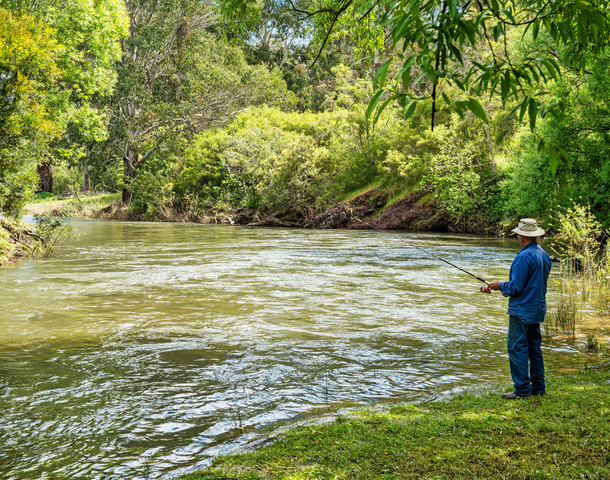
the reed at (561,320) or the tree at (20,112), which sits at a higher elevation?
the tree at (20,112)

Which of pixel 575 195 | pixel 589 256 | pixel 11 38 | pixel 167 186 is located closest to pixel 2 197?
pixel 11 38

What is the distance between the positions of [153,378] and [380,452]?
3.54m

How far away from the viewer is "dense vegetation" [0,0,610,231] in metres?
17.6

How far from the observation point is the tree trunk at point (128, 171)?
1975 inches

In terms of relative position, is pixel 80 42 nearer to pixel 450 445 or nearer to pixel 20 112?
pixel 20 112

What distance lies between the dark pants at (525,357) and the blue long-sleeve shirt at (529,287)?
0.11 meters

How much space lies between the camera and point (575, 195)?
18.2 meters

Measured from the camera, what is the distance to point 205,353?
26.0ft

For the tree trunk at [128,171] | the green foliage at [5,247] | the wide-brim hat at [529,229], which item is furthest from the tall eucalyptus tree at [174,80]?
the wide-brim hat at [529,229]

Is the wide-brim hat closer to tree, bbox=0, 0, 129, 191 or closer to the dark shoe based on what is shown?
the dark shoe

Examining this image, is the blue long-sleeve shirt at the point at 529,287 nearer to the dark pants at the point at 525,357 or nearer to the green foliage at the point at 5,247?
the dark pants at the point at 525,357

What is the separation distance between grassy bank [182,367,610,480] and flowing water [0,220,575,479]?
724 mm

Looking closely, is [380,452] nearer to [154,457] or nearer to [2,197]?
[154,457]

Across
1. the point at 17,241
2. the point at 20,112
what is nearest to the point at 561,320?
the point at 20,112
